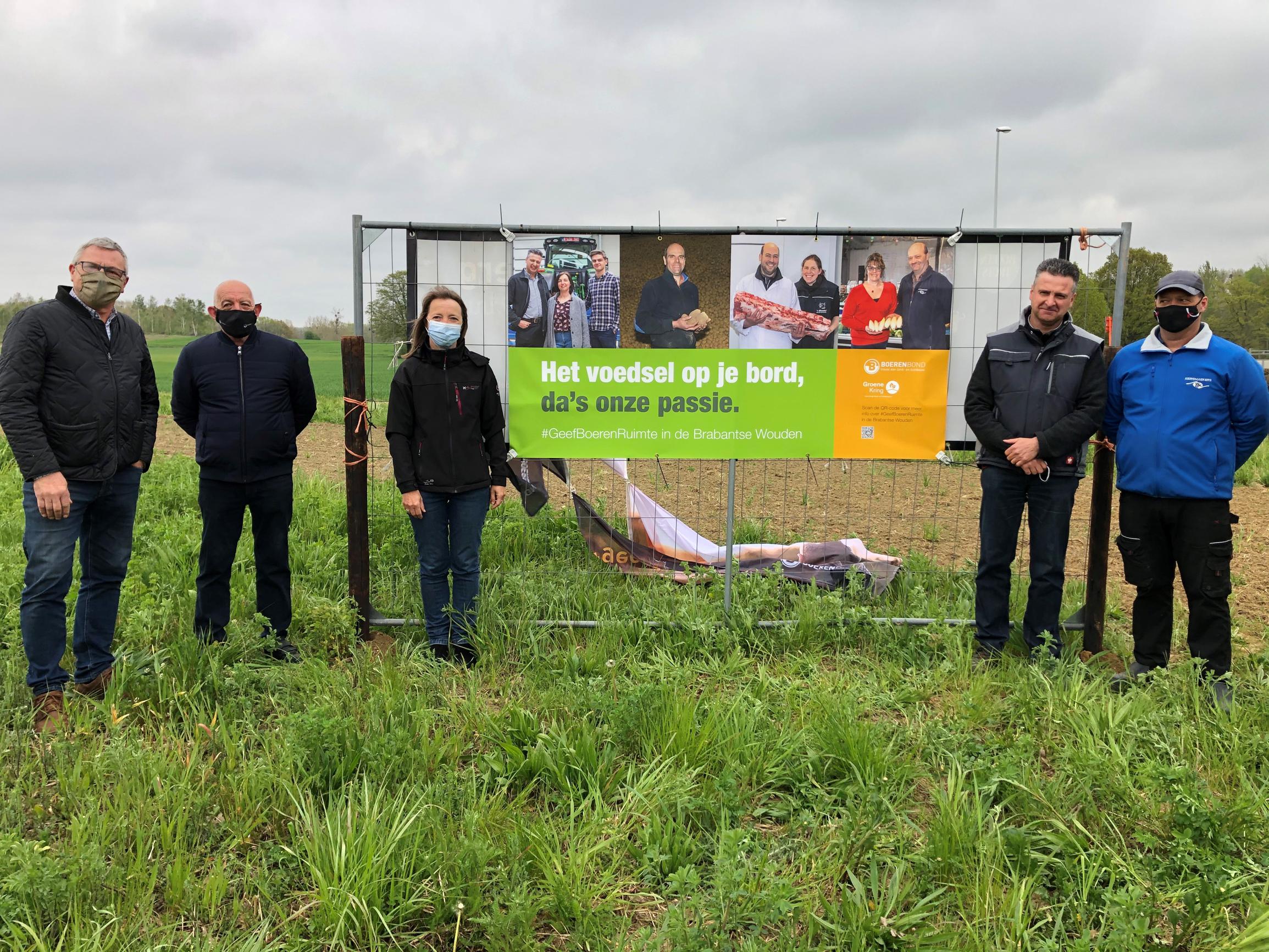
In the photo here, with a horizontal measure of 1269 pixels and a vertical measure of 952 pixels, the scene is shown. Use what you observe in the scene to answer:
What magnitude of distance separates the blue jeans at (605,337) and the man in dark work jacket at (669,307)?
0.15m

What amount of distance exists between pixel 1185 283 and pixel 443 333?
378 cm

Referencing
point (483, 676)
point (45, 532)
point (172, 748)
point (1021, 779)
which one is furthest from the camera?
point (483, 676)

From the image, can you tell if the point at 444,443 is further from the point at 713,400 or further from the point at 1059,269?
the point at 1059,269

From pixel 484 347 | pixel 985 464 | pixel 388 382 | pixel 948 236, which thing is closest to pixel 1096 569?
pixel 985 464

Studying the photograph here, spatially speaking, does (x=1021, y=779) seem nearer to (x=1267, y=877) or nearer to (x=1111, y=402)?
(x=1267, y=877)

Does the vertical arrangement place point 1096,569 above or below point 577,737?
above

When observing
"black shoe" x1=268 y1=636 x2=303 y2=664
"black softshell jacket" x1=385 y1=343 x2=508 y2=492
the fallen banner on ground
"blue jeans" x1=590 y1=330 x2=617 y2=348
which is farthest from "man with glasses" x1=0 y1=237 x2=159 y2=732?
the fallen banner on ground

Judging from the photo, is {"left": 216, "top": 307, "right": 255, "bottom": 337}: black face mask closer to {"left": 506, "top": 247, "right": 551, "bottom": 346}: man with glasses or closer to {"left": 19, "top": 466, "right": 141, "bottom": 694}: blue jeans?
{"left": 19, "top": 466, "right": 141, "bottom": 694}: blue jeans

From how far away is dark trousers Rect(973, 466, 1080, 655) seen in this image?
471 cm

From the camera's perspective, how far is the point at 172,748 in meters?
3.59

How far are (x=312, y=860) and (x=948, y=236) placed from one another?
177 inches

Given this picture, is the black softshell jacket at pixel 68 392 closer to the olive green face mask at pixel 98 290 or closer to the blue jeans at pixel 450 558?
the olive green face mask at pixel 98 290

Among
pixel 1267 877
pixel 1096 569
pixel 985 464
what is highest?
pixel 985 464

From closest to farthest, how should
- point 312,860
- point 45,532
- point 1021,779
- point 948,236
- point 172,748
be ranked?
point 312,860 → point 1021,779 → point 172,748 → point 45,532 → point 948,236
